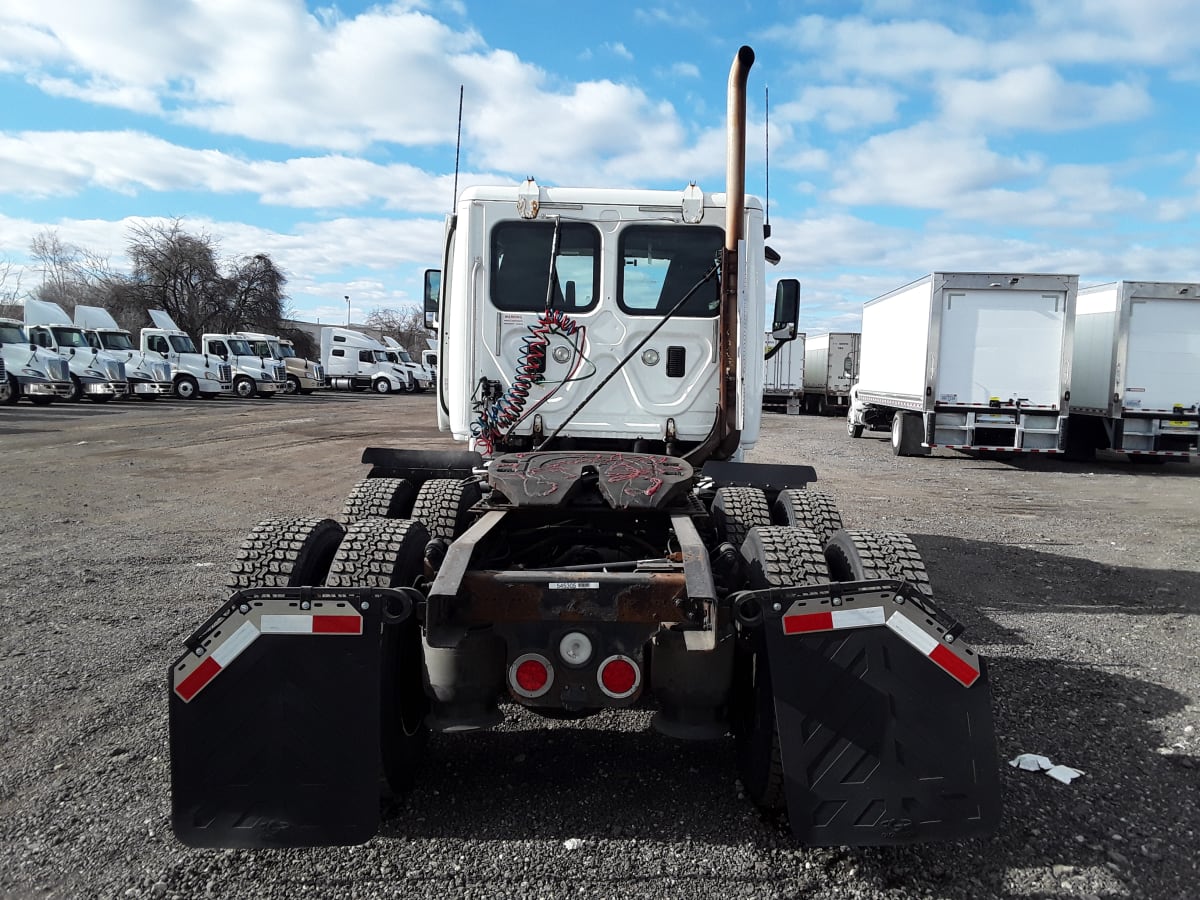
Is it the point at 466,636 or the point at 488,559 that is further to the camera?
the point at 488,559

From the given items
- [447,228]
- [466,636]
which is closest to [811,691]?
[466,636]

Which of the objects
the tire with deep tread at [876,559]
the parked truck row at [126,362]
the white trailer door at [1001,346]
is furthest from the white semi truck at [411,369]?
the tire with deep tread at [876,559]

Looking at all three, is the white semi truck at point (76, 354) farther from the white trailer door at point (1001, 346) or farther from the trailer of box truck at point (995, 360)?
the white trailer door at point (1001, 346)

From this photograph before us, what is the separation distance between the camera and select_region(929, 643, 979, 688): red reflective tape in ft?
8.57

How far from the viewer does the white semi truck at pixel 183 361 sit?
98.4 feet

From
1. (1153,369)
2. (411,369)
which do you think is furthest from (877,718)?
(411,369)

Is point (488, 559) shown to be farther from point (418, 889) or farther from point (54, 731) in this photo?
point (54, 731)

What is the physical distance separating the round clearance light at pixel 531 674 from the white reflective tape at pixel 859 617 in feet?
3.20

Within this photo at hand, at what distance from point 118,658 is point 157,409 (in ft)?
80.4

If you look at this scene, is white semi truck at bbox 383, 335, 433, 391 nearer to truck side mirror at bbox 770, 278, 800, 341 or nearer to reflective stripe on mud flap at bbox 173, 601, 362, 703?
truck side mirror at bbox 770, 278, 800, 341

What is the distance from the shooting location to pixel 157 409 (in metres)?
26.2

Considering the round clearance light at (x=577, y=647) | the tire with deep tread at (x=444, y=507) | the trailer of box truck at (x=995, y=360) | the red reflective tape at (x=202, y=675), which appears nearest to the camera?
the red reflective tape at (x=202, y=675)

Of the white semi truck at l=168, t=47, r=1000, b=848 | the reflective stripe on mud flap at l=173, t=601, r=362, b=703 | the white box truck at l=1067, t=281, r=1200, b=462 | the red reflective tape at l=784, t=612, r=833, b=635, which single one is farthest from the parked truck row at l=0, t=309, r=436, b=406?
the red reflective tape at l=784, t=612, r=833, b=635

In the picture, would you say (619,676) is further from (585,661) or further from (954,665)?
(954,665)
